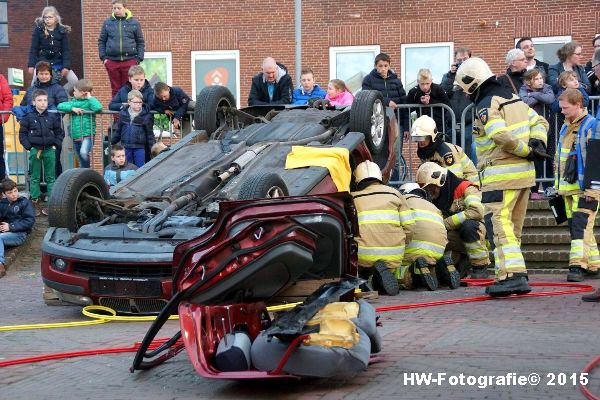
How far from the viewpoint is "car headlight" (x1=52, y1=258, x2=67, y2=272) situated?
9.14 metres

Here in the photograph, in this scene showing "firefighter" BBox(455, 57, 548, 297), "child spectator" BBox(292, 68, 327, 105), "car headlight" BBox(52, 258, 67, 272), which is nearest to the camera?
"car headlight" BBox(52, 258, 67, 272)

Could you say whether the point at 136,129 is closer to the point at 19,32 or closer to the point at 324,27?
the point at 324,27

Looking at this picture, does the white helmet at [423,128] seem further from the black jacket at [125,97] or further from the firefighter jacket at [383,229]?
the black jacket at [125,97]

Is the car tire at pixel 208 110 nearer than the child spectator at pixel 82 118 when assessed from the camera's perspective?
Yes

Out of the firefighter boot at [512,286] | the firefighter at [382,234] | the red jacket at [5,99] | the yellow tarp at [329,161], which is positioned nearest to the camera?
the firefighter boot at [512,286]

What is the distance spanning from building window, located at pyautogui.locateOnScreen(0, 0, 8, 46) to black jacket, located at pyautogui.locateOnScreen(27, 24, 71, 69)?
16.4 metres

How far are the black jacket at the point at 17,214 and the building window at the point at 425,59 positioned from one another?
12427mm

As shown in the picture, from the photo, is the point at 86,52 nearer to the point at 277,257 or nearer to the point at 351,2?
the point at 351,2

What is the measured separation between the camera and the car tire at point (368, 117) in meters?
11.4

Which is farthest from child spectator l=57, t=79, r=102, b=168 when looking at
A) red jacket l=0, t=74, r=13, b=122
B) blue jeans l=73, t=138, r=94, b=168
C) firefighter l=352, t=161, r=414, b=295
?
firefighter l=352, t=161, r=414, b=295

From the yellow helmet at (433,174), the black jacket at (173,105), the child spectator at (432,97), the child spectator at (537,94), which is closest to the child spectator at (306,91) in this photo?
the child spectator at (432,97)

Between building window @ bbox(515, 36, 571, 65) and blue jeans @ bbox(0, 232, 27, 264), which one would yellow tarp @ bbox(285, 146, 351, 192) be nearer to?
blue jeans @ bbox(0, 232, 27, 264)

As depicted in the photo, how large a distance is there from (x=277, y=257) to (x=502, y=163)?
4.28m

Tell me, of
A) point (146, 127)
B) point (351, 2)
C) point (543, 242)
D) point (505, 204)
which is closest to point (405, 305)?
point (505, 204)
